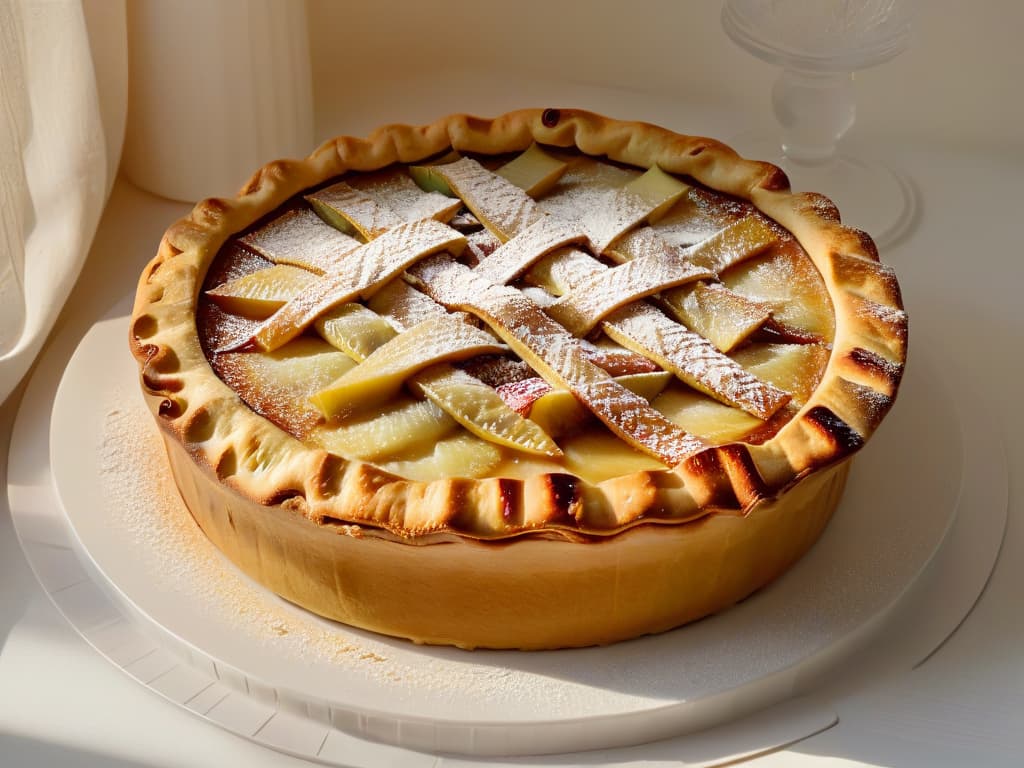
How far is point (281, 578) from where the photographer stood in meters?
1.22

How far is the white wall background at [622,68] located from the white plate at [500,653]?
964 millimetres

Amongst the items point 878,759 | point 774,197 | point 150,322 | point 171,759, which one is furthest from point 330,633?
point 774,197

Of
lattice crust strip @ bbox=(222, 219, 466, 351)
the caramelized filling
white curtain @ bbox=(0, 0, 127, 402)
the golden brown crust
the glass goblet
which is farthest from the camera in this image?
the glass goblet

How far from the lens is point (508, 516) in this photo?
1091 mm

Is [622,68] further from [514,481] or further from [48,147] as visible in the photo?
[514,481]

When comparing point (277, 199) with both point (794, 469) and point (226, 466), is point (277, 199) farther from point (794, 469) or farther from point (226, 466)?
point (794, 469)

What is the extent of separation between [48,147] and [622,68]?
3.46 ft

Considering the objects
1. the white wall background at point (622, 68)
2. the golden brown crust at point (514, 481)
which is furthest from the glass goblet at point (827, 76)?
the golden brown crust at point (514, 481)

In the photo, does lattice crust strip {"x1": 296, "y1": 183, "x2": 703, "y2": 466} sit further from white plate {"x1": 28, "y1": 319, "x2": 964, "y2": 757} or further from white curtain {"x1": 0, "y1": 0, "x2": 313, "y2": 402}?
white curtain {"x1": 0, "y1": 0, "x2": 313, "y2": 402}

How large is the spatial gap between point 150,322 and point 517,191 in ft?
1.52

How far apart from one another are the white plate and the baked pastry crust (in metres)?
0.03

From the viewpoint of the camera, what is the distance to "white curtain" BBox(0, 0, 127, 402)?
1.53 metres

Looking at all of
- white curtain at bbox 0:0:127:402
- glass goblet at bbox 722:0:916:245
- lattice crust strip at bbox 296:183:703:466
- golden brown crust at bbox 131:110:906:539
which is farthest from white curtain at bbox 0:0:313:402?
glass goblet at bbox 722:0:916:245

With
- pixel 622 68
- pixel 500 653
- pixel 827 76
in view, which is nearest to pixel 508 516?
pixel 500 653
